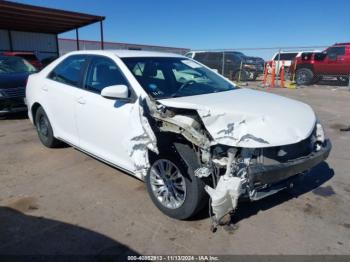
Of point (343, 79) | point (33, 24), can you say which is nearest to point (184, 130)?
point (343, 79)

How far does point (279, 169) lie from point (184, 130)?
0.92m

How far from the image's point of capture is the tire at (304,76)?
56.8 feet

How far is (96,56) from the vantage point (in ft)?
14.2

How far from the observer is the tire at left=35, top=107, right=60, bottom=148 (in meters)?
5.25

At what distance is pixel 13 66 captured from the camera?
30.1ft

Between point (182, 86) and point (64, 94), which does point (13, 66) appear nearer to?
point (64, 94)

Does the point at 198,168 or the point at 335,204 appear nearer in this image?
the point at 198,168

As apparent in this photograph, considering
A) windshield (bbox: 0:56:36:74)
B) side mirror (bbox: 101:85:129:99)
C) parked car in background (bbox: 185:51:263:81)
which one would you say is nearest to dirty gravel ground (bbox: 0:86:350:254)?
side mirror (bbox: 101:85:129:99)

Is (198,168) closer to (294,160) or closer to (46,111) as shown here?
(294,160)

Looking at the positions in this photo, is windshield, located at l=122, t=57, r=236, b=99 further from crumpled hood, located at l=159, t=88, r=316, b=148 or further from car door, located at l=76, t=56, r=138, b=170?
crumpled hood, located at l=159, t=88, r=316, b=148

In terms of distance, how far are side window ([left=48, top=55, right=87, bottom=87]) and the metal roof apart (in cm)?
1159

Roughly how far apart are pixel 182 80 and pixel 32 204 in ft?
7.66

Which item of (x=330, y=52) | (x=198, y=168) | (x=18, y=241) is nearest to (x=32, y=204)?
(x=18, y=241)

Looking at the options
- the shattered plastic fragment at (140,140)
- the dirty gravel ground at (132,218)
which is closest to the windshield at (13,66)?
the dirty gravel ground at (132,218)
